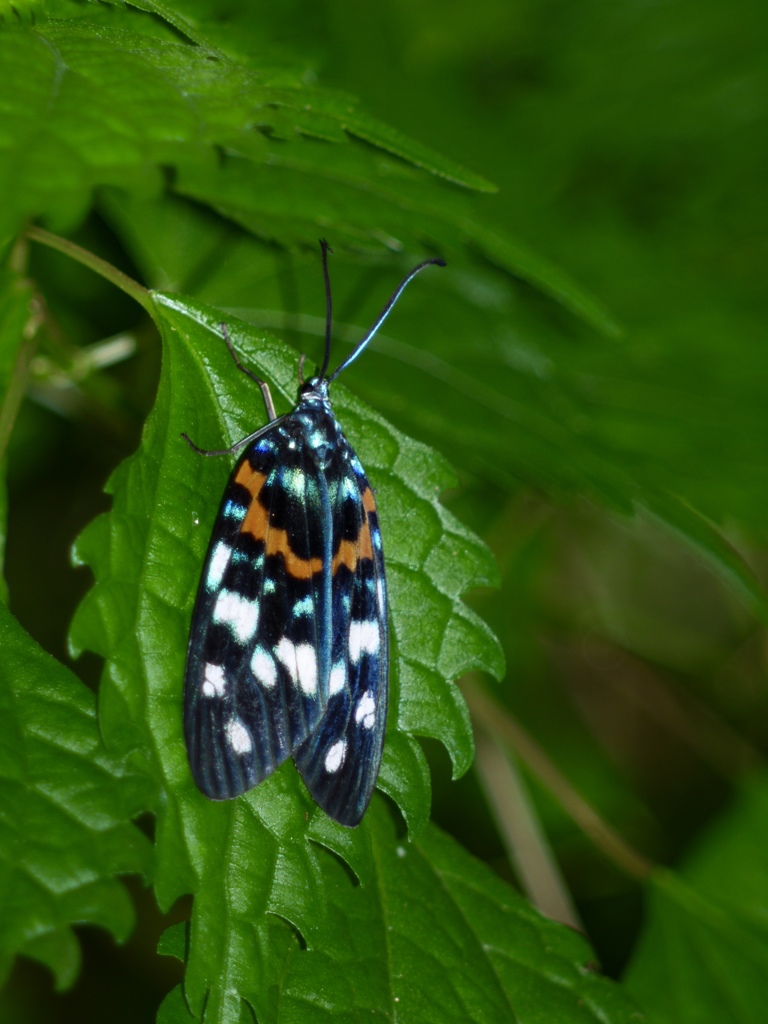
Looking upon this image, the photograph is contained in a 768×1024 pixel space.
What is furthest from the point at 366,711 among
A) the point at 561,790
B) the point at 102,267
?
the point at 561,790

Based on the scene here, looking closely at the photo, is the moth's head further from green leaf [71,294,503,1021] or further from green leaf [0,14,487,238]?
green leaf [0,14,487,238]

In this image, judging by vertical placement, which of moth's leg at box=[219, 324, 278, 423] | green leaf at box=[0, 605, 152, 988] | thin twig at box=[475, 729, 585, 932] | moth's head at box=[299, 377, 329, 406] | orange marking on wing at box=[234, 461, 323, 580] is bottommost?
green leaf at box=[0, 605, 152, 988]

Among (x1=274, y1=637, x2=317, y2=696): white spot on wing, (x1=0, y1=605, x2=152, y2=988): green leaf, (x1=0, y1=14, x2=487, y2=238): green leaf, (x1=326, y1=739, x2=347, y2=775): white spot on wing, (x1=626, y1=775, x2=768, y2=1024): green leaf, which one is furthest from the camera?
(x1=626, y1=775, x2=768, y2=1024): green leaf

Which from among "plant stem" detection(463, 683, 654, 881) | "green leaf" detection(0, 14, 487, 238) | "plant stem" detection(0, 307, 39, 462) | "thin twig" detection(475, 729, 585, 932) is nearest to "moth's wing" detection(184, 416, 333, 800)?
"plant stem" detection(0, 307, 39, 462)

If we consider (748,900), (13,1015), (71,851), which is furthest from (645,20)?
(13,1015)

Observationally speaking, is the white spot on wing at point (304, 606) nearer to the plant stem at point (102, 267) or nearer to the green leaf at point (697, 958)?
the plant stem at point (102, 267)

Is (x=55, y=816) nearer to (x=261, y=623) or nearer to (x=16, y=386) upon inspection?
(x=261, y=623)
